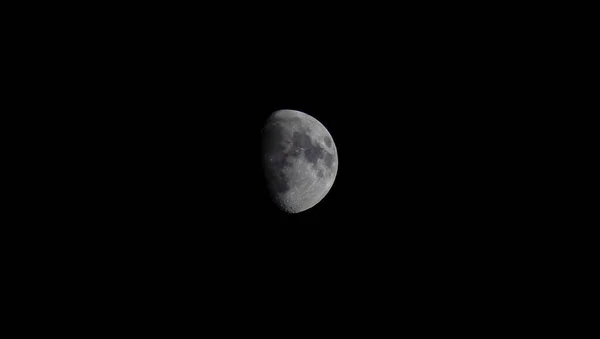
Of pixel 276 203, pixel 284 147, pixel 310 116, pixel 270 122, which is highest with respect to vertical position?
pixel 310 116

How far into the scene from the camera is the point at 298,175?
3.24 metres

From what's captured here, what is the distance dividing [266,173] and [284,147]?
0.27 m

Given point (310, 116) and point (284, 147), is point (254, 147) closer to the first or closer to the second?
point (284, 147)

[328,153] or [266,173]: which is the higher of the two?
[328,153]

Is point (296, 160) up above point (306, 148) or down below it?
below

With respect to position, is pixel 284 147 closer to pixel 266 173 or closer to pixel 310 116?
pixel 266 173

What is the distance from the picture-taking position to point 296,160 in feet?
10.6

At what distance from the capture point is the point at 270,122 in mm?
3379

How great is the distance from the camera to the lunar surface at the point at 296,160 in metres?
3.21

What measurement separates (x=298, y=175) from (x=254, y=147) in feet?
1.50

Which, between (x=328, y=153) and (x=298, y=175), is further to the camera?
(x=328, y=153)

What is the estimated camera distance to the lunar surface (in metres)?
3.21

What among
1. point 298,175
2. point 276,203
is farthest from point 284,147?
point 276,203

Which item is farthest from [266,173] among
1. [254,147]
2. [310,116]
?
[310,116]
